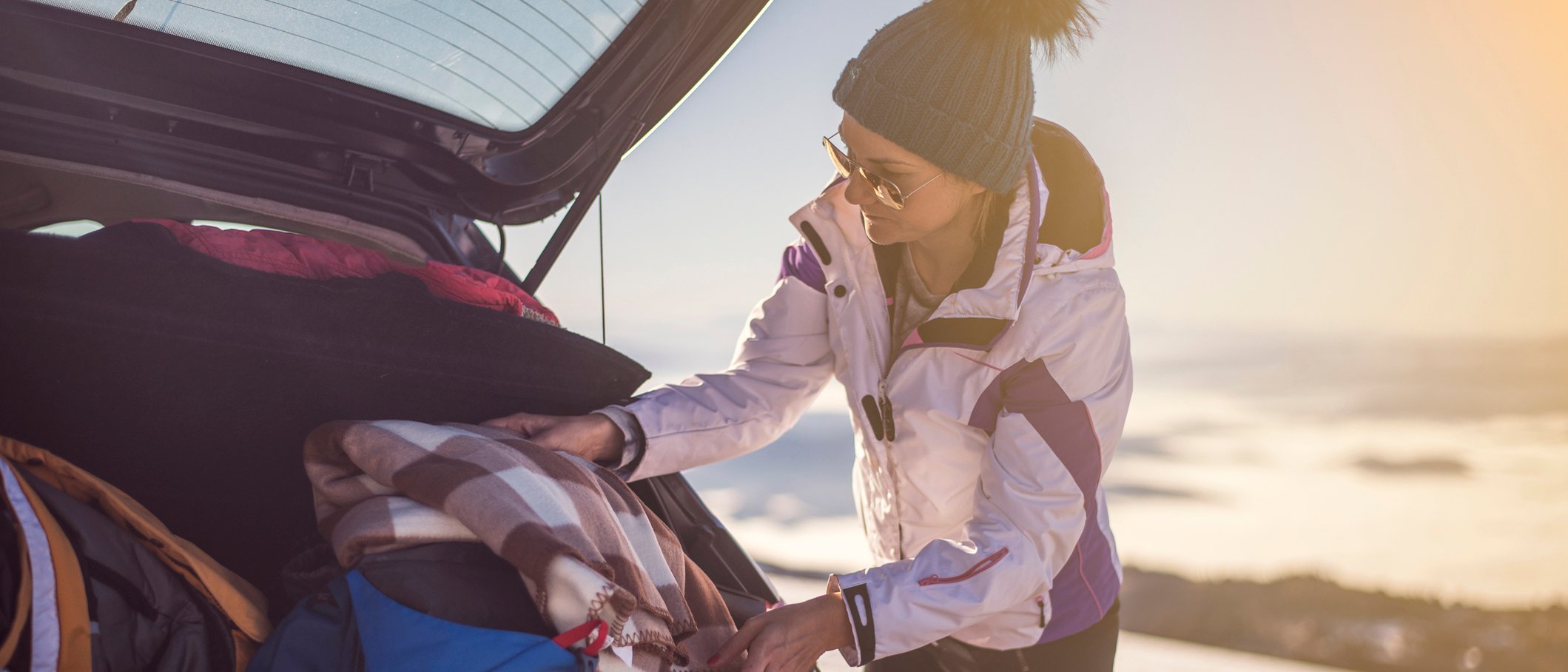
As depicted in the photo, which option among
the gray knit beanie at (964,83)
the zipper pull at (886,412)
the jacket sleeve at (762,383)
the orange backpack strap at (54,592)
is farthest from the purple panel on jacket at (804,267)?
the orange backpack strap at (54,592)

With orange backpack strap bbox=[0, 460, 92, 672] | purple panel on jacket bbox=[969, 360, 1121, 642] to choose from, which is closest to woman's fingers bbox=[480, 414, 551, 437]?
orange backpack strap bbox=[0, 460, 92, 672]

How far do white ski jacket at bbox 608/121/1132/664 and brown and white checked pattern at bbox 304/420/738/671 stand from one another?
257mm

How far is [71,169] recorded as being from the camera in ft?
4.57

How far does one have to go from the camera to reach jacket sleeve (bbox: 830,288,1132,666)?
3.49 feet

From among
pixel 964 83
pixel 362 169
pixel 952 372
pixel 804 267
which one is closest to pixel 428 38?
pixel 362 169

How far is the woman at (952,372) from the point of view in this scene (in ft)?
3.60

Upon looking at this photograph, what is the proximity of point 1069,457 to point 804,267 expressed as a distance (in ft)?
1.68

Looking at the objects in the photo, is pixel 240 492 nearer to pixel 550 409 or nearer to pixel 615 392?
pixel 550 409

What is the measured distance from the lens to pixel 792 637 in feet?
3.23

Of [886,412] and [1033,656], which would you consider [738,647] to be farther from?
[1033,656]

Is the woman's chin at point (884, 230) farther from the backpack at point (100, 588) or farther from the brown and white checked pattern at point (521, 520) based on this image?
the backpack at point (100, 588)

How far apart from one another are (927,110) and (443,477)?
699mm

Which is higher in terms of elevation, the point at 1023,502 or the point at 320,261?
the point at 320,261

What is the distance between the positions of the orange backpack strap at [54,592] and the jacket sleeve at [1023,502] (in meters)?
0.67
